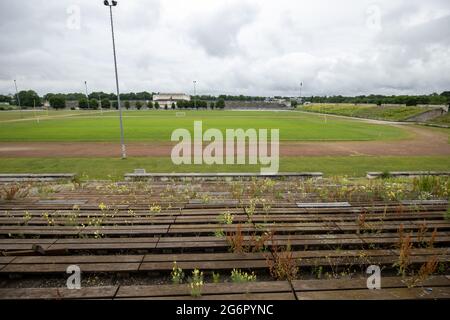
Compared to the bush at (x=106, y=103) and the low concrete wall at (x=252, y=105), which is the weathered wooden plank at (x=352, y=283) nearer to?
the bush at (x=106, y=103)

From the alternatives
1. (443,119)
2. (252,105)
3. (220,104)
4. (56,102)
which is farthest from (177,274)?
(252,105)

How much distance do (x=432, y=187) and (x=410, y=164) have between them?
Result: 10713 millimetres

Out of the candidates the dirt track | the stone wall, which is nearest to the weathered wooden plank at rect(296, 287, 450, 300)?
the dirt track

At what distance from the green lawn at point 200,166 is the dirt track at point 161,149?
6.99ft

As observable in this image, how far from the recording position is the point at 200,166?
58.0 ft

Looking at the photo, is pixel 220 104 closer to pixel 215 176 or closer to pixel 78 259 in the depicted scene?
pixel 215 176

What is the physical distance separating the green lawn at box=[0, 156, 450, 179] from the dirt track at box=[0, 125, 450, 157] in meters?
2.13

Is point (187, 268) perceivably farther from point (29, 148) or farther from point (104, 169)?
point (29, 148)

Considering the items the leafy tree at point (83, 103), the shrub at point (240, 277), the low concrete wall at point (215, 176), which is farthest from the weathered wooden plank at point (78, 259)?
the leafy tree at point (83, 103)

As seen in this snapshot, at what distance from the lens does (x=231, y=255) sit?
416 centimetres

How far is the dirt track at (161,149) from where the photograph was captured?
72.9 ft

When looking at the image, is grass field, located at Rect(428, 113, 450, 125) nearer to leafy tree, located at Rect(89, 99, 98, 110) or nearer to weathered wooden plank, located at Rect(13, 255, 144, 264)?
weathered wooden plank, located at Rect(13, 255, 144, 264)

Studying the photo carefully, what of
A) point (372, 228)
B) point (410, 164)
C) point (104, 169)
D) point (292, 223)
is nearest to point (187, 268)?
point (292, 223)
